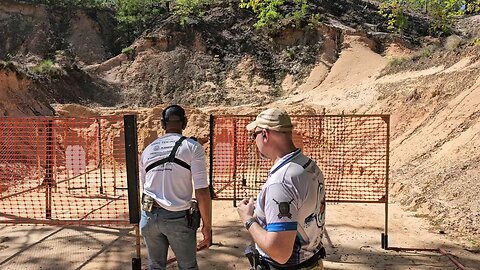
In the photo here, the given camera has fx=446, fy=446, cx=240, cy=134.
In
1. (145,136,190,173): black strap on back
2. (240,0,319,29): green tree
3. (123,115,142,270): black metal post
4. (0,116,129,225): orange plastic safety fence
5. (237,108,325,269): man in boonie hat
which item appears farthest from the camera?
(240,0,319,29): green tree

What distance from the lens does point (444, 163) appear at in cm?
957

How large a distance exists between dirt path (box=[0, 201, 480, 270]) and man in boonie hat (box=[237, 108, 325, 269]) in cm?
318

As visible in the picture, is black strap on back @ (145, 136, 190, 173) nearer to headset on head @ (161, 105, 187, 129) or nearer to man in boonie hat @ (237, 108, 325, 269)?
headset on head @ (161, 105, 187, 129)

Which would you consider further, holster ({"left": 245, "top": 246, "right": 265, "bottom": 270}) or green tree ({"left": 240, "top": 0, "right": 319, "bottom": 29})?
green tree ({"left": 240, "top": 0, "right": 319, "bottom": 29})

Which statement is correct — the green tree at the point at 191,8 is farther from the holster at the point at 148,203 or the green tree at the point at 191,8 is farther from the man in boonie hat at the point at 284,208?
the man in boonie hat at the point at 284,208

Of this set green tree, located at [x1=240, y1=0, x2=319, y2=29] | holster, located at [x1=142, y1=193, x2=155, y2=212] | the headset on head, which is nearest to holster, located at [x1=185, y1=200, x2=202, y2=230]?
holster, located at [x1=142, y1=193, x2=155, y2=212]

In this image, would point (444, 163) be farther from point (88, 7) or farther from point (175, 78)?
point (88, 7)

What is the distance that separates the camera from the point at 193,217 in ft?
11.4

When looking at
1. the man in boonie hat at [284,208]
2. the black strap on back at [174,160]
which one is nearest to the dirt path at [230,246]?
the black strap on back at [174,160]

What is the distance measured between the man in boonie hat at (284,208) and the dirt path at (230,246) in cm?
318

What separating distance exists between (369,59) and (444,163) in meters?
19.5

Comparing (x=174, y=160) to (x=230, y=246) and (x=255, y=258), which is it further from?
(x=230, y=246)

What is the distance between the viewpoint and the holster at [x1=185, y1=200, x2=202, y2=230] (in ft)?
11.3

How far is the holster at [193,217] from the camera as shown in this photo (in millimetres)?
3432
